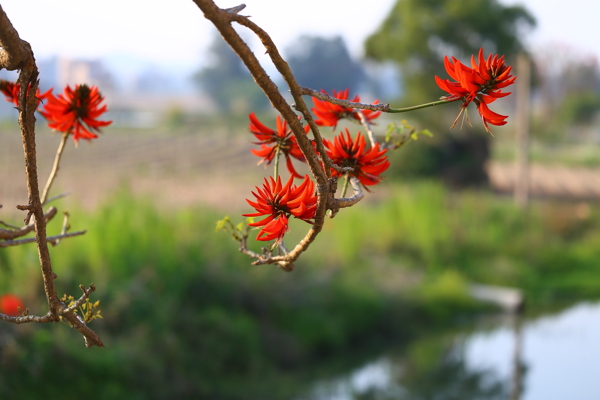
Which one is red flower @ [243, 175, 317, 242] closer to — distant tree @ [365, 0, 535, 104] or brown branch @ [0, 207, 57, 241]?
brown branch @ [0, 207, 57, 241]

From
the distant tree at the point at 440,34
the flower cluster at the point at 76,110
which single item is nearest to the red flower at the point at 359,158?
the flower cluster at the point at 76,110

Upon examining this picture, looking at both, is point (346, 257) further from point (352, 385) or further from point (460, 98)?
point (460, 98)

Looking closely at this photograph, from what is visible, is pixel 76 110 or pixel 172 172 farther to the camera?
pixel 172 172

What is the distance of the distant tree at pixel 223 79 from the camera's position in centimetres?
2923

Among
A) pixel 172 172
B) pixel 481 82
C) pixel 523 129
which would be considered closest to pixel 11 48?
pixel 481 82

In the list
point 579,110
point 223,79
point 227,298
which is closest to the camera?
point 227,298

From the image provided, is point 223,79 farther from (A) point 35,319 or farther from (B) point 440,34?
(A) point 35,319

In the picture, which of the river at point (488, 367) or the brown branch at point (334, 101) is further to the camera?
the river at point (488, 367)

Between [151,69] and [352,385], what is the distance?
134 ft

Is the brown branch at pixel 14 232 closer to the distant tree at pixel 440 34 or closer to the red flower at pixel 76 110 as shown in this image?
the red flower at pixel 76 110

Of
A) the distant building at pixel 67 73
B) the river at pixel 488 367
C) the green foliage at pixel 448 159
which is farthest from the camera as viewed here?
the green foliage at pixel 448 159

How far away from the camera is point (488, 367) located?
15.7 feet

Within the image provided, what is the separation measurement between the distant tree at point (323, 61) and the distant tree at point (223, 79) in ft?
10.6

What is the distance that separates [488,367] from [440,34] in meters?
5.61
